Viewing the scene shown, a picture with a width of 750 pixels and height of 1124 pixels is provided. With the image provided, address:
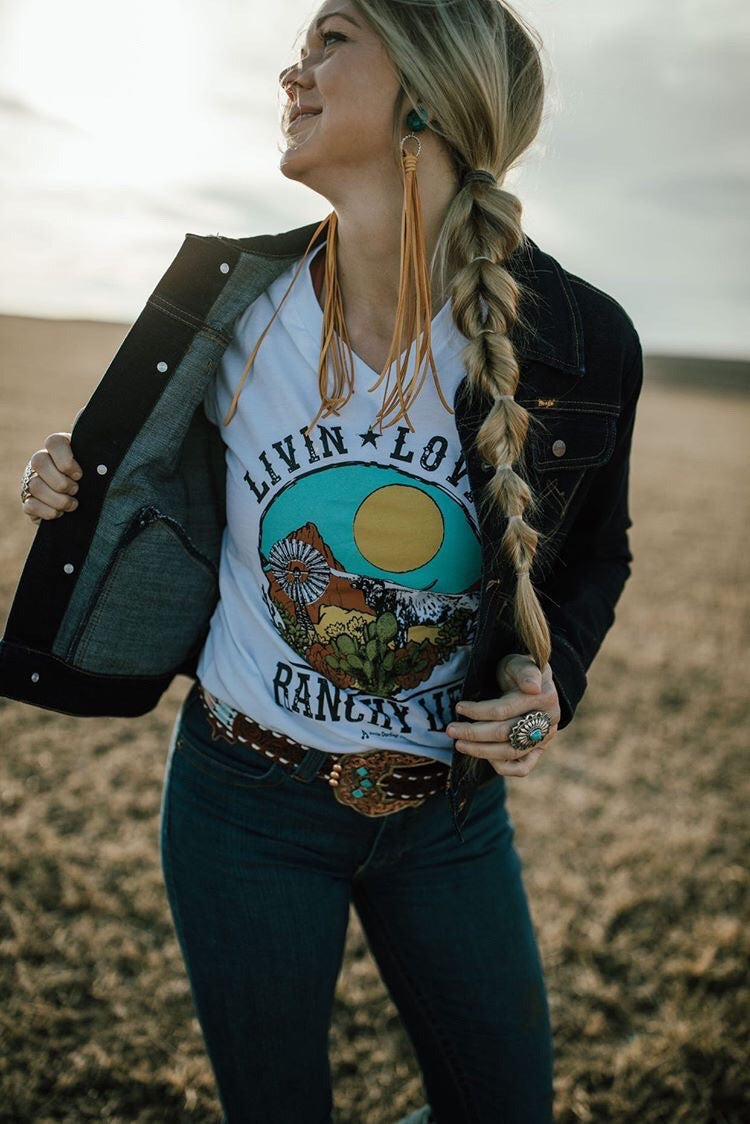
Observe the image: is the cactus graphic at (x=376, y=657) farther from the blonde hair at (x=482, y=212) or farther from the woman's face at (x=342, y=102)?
the woman's face at (x=342, y=102)

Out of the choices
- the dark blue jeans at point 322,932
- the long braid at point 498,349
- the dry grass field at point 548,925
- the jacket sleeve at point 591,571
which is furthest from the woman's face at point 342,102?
the dry grass field at point 548,925

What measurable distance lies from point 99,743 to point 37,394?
55.2ft

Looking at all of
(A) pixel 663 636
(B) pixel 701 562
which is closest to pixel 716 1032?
(A) pixel 663 636

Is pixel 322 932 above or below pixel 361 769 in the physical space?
below

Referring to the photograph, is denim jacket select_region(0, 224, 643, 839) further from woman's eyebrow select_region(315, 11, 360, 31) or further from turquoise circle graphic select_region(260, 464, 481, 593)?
woman's eyebrow select_region(315, 11, 360, 31)

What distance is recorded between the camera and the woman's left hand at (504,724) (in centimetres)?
146

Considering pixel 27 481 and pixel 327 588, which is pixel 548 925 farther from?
pixel 27 481

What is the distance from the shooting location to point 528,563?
1521mm

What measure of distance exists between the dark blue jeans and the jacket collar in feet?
3.12

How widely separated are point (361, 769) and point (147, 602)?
24.4 inches

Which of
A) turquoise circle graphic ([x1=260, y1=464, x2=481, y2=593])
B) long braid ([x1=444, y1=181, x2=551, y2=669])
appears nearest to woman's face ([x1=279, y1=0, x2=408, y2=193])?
long braid ([x1=444, y1=181, x2=551, y2=669])

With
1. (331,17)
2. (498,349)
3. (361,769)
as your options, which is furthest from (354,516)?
(331,17)

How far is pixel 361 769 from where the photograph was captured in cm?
164

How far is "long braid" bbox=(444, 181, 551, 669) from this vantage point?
1492 mm
